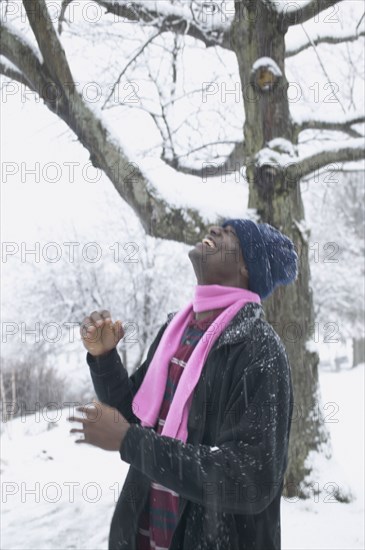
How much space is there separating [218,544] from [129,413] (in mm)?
688

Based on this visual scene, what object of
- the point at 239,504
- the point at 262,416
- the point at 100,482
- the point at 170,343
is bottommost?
the point at 100,482

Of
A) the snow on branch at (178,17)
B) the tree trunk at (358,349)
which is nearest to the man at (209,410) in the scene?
the snow on branch at (178,17)

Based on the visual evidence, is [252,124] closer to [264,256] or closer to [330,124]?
[330,124]

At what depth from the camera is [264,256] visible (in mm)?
2104

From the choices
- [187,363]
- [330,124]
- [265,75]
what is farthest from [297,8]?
[187,363]

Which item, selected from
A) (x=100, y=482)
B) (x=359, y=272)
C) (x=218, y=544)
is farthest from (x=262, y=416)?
(x=359, y=272)

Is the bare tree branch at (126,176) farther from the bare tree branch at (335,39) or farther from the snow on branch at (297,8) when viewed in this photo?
the bare tree branch at (335,39)

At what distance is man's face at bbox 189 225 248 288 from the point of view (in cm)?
209

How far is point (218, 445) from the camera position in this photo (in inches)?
64.7

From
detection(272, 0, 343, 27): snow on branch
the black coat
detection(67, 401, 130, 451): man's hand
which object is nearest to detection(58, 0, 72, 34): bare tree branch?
detection(272, 0, 343, 27): snow on branch

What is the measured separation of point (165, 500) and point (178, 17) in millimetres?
4708

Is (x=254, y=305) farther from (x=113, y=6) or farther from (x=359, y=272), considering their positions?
(x=359, y=272)

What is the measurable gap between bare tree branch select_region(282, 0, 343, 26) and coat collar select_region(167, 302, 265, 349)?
365 cm

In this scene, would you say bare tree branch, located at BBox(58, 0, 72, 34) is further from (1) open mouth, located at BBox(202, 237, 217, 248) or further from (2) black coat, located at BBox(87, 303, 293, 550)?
(2) black coat, located at BBox(87, 303, 293, 550)
